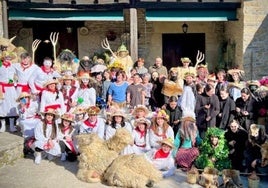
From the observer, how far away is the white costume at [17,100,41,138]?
793 cm

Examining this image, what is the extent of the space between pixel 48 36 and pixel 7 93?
20.0 ft

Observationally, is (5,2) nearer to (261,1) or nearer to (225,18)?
(225,18)

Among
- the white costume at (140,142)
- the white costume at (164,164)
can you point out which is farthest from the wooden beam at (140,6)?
the white costume at (164,164)

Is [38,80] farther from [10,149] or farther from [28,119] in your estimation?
[10,149]

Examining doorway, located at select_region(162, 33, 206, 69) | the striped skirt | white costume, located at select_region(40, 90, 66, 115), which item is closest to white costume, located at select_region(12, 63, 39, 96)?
white costume, located at select_region(40, 90, 66, 115)

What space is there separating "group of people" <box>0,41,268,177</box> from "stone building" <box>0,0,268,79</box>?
3.34 m

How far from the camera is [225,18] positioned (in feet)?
41.1

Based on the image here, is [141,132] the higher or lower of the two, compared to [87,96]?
lower

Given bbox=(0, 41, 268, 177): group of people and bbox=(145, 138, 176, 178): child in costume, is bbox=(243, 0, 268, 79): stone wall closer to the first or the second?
bbox=(0, 41, 268, 177): group of people

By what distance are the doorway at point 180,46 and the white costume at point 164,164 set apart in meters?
8.51

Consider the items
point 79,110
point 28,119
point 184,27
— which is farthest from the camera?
point 184,27

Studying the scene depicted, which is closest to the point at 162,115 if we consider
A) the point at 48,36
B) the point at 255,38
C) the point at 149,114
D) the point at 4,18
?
the point at 149,114

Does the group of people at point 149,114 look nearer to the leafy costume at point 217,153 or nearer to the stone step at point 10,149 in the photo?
the leafy costume at point 217,153

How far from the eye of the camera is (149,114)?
766 centimetres
